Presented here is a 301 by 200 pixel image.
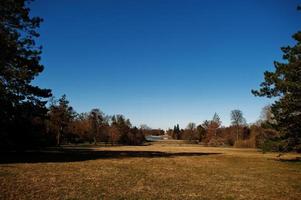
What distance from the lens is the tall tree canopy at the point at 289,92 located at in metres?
25.8

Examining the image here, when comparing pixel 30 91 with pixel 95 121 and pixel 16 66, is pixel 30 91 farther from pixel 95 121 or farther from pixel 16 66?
pixel 95 121

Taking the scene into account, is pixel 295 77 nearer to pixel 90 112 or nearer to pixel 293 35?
pixel 293 35

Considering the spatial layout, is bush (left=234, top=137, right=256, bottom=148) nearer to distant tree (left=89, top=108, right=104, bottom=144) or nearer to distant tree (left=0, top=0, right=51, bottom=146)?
distant tree (left=89, top=108, right=104, bottom=144)

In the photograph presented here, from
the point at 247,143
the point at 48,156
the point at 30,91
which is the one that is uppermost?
the point at 30,91

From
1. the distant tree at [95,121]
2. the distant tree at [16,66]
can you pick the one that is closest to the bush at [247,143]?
the distant tree at [95,121]

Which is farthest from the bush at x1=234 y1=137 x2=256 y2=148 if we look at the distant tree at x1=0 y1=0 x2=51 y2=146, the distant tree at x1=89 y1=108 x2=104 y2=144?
the distant tree at x1=0 y1=0 x2=51 y2=146

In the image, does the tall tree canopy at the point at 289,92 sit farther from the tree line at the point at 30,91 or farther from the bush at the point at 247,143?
the bush at the point at 247,143

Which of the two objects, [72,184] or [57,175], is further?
[57,175]

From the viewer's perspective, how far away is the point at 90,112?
300ft

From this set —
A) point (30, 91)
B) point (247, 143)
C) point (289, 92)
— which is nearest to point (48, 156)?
point (30, 91)

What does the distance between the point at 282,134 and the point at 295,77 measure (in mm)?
5999

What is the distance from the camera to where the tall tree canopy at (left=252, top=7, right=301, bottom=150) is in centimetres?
2578

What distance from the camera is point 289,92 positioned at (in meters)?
26.7

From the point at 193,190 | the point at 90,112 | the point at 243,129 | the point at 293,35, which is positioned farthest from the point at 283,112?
the point at 243,129
